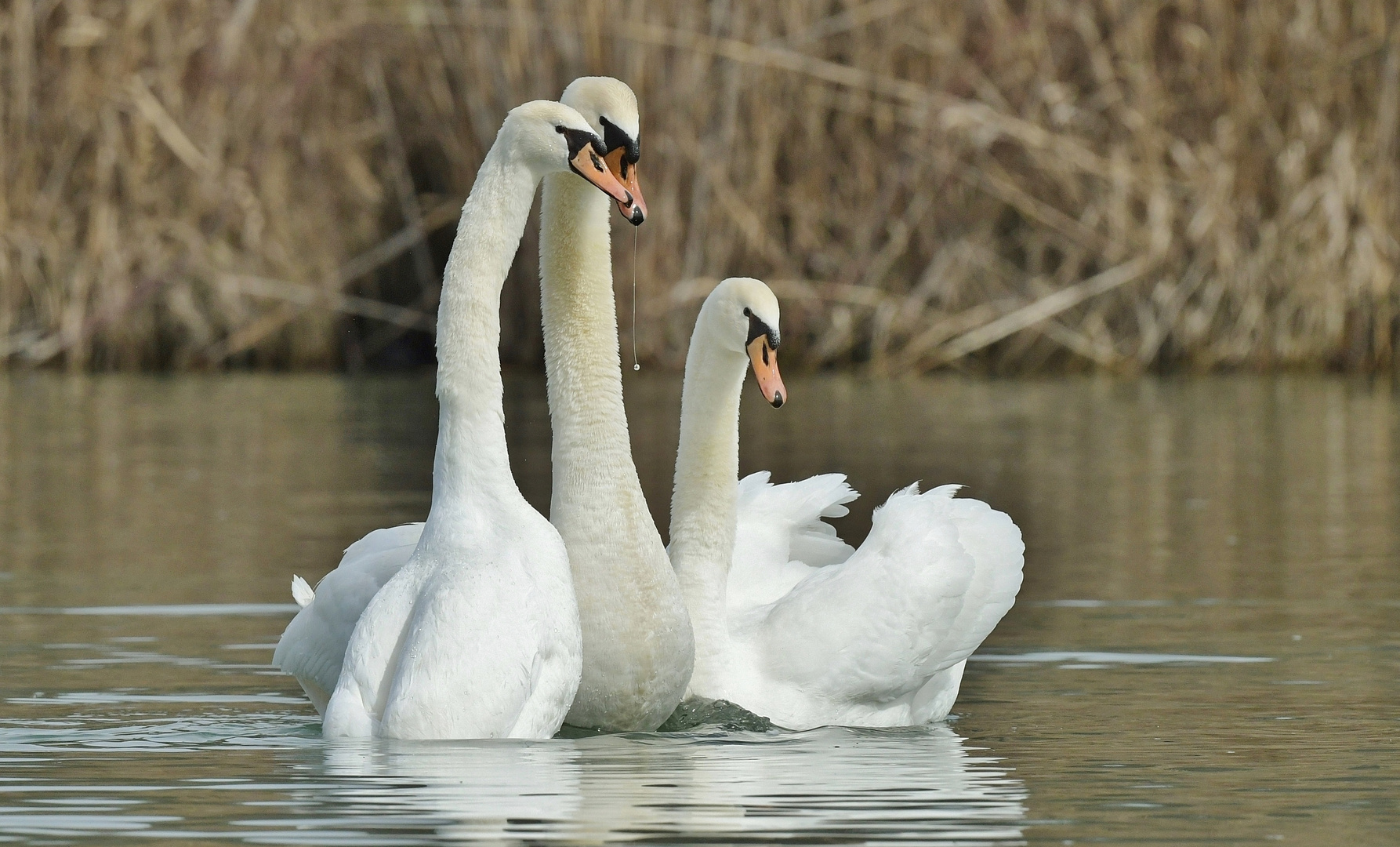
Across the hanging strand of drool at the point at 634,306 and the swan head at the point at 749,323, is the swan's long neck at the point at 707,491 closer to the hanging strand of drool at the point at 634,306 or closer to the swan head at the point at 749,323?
the swan head at the point at 749,323

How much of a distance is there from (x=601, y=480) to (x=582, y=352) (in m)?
0.34

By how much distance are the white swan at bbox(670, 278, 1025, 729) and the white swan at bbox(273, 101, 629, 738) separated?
0.92 m

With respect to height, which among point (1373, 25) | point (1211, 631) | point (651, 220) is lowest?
point (1211, 631)

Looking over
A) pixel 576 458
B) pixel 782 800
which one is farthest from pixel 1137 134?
pixel 782 800

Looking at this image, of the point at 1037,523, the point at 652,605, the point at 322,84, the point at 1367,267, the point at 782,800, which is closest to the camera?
the point at 782,800

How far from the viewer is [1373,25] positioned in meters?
18.2

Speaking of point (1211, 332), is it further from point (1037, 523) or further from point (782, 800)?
point (782, 800)

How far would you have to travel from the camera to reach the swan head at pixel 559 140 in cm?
601

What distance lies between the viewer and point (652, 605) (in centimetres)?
620

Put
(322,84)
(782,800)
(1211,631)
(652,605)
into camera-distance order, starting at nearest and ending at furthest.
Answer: (782,800) → (652,605) → (1211,631) → (322,84)

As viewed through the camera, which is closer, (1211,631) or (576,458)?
(576,458)

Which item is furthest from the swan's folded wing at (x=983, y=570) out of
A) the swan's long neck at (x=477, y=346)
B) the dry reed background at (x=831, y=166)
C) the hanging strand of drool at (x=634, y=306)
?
the dry reed background at (x=831, y=166)

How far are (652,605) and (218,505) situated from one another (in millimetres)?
5665

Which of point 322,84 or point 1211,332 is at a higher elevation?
point 322,84
